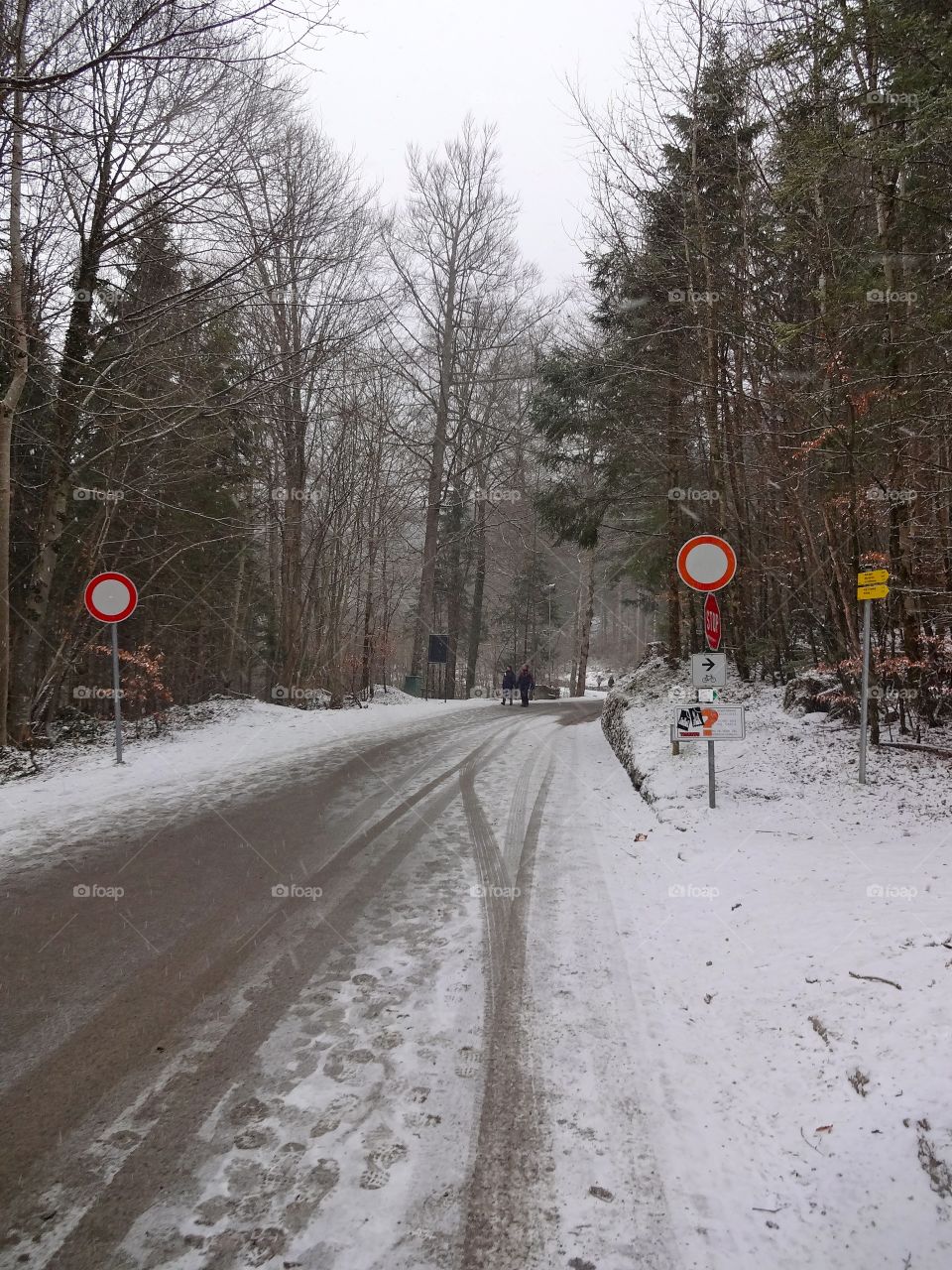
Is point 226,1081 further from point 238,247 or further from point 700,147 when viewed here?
point 700,147

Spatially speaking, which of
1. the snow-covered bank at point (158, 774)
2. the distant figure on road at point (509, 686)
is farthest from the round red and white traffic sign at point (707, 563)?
the distant figure on road at point (509, 686)

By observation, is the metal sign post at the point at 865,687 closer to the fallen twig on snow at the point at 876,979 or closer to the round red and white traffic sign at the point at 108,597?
the fallen twig on snow at the point at 876,979

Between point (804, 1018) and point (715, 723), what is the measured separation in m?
3.63

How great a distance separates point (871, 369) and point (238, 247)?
28.8 feet

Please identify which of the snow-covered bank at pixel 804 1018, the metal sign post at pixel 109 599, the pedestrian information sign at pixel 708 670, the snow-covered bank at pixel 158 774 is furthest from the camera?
the metal sign post at pixel 109 599

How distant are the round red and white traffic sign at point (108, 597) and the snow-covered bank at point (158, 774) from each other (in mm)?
1982

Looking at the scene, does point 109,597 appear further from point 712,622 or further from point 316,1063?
point 316,1063

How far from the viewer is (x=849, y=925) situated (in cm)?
410

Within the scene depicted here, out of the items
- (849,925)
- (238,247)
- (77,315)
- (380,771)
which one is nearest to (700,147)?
(238,247)

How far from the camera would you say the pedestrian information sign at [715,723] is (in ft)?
22.2

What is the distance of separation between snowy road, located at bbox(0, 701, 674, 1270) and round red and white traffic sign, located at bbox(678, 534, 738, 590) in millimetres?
3111

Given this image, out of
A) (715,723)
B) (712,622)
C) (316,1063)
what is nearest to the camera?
(316,1063)

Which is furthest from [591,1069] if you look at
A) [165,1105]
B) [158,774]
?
[158,774]

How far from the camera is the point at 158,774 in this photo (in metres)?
8.63
